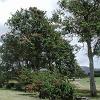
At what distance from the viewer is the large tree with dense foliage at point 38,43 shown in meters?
57.5

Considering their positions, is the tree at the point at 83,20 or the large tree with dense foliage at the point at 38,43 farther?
the large tree with dense foliage at the point at 38,43

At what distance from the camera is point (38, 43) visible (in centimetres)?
5872

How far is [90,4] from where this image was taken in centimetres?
4788

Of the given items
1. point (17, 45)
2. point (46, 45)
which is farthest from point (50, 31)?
point (17, 45)

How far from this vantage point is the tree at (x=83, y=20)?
47.2m

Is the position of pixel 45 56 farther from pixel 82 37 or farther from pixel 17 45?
pixel 82 37

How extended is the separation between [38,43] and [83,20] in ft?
41.1

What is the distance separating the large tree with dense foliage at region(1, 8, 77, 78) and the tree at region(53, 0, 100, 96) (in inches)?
250

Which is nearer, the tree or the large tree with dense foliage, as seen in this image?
the tree

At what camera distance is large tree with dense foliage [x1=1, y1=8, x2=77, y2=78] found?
189 feet

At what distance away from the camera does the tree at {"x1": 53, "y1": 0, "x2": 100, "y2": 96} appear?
155 ft

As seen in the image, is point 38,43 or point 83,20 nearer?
point 83,20

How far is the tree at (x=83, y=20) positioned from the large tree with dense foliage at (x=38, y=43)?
6.36m

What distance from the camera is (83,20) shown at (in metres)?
47.8
